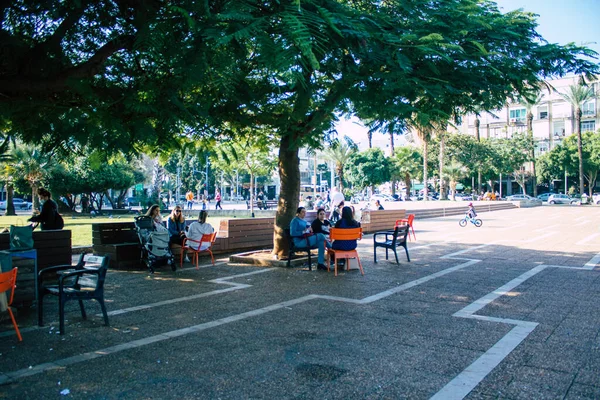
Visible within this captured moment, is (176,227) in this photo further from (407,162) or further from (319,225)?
(407,162)

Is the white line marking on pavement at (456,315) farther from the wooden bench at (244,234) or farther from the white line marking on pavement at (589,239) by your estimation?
the white line marking on pavement at (589,239)

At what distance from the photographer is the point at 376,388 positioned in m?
3.99

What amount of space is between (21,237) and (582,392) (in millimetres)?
7925

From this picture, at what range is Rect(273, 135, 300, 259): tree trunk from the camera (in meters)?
10.8

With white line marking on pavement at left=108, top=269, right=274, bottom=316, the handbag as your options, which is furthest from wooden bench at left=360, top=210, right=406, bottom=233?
the handbag

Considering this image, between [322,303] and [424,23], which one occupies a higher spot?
[424,23]

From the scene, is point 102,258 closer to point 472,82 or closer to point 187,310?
point 187,310

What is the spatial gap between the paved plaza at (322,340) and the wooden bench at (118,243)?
3.79 ft

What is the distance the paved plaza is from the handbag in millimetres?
1359

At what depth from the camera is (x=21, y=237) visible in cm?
790

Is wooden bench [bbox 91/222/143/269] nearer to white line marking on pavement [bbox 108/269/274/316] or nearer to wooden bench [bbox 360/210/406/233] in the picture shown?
white line marking on pavement [bbox 108/269/274/316]

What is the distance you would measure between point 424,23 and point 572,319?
4.18 meters

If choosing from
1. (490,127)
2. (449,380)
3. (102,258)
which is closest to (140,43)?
(102,258)

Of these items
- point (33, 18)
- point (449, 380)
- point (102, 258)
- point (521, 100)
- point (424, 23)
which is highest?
point (33, 18)
